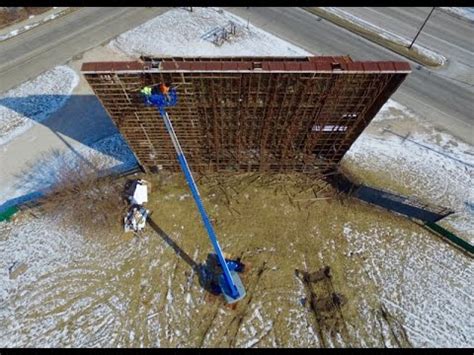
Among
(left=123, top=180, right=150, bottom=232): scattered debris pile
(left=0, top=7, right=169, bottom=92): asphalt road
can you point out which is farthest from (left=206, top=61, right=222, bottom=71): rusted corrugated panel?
(left=0, top=7, right=169, bottom=92): asphalt road

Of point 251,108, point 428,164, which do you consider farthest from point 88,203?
point 428,164

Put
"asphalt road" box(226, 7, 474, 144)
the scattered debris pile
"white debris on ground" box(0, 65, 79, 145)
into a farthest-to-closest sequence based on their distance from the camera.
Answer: "asphalt road" box(226, 7, 474, 144) < "white debris on ground" box(0, 65, 79, 145) < the scattered debris pile

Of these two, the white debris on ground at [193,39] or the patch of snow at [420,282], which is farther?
the white debris on ground at [193,39]

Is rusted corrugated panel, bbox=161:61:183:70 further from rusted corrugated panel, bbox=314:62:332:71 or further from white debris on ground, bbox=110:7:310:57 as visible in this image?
white debris on ground, bbox=110:7:310:57

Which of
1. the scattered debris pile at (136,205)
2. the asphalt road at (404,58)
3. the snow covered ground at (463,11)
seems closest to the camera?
the scattered debris pile at (136,205)

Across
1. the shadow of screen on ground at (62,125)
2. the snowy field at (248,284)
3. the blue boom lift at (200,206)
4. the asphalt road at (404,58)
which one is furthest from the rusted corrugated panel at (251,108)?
the asphalt road at (404,58)

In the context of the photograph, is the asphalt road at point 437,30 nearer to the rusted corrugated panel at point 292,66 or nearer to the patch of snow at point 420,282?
the patch of snow at point 420,282

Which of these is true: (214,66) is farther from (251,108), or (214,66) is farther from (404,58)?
(404,58)
